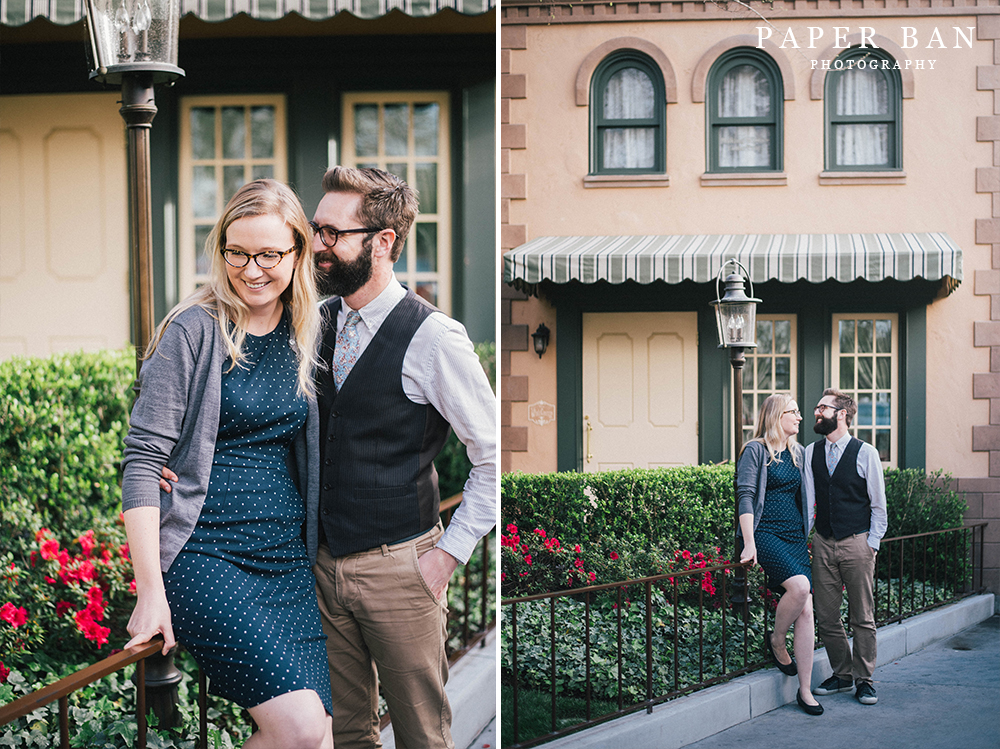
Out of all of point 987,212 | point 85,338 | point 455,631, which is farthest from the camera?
point 85,338

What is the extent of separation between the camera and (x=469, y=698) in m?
3.18

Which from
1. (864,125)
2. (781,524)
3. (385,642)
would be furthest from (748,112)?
(385,642)

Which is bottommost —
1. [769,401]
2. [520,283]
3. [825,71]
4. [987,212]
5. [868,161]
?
[769,401]

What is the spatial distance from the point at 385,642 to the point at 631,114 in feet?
6.13

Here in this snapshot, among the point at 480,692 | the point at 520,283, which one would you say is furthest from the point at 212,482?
the point at 480,692

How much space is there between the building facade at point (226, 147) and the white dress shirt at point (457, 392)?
2746mm

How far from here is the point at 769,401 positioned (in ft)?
8.02

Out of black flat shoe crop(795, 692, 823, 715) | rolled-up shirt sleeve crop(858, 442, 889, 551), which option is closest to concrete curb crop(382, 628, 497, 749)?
black flat shoe crop(795, 692, 823, 715)

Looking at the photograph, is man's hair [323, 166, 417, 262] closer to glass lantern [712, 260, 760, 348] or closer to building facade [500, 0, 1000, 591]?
building facade [500, 0, 1000, 591]

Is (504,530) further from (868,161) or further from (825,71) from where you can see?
(825,71)

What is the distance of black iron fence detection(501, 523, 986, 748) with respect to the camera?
2.45 metres

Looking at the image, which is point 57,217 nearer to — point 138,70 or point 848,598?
point 138,70

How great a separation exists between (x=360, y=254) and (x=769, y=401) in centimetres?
140

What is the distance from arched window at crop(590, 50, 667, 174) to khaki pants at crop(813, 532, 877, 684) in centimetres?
140
